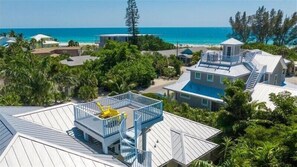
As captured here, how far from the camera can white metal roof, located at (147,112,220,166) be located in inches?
576

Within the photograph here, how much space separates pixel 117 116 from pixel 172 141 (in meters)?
5.13

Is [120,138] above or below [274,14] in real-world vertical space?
below

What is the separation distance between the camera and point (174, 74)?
4906 cm

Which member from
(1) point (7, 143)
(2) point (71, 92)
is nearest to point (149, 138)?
(1) point (7, 143)

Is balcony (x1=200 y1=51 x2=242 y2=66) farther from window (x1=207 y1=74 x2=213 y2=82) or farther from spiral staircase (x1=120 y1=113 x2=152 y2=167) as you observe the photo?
spiral staircase (x1=120 y1=113 x2=152 y2=167)

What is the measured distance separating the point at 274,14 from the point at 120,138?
7896 cm

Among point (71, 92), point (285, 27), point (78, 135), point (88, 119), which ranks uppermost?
point (285, 27)

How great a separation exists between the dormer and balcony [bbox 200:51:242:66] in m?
0.87

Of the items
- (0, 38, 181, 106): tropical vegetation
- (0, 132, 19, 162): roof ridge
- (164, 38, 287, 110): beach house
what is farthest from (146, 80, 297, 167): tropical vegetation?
(0, 38, 181, 106): tropical vegetation

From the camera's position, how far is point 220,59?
104ft

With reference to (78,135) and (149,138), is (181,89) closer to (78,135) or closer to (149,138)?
(149,138)

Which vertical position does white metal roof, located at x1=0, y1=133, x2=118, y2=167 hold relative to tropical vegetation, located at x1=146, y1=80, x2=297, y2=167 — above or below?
above

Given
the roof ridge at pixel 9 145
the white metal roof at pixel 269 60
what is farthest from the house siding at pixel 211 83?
the roof ridge at pixel 9 145

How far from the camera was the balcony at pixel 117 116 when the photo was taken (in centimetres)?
1212
